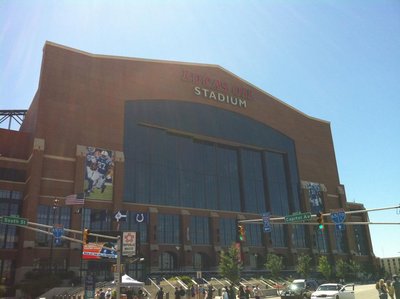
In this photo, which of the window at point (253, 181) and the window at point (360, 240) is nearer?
the window at point (253, 181)

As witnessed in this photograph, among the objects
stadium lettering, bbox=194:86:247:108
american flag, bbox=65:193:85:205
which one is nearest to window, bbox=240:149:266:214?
stadium lettering, bbox=194:86:247:108

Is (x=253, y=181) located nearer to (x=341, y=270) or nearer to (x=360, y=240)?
(x=341, y=270)

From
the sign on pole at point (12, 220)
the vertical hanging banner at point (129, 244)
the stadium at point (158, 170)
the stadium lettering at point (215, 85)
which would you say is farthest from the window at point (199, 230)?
the sign on pole at point (12, 220)

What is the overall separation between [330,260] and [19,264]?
6328 centimetres

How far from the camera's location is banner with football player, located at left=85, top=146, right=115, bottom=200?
62.9m

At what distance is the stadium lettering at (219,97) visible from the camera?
81.8 metres

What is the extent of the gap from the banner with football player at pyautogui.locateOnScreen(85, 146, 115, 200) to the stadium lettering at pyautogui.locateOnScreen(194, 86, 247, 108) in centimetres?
2465

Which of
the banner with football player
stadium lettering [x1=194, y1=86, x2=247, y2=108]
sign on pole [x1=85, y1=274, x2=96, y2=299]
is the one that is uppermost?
stadium lettering [x1=194, y1=86, x2=247, y2=108]

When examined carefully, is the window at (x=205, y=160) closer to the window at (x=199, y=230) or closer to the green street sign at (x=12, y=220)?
the window at (x=199, y=230)

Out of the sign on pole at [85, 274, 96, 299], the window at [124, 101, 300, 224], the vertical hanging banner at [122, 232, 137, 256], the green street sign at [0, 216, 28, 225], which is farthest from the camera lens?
the window at [124, 101, 300, 224]

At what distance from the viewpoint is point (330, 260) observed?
3467 inches

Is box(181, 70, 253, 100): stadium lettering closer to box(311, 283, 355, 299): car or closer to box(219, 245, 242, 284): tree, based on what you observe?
box(219, 245, 242, 284): tree

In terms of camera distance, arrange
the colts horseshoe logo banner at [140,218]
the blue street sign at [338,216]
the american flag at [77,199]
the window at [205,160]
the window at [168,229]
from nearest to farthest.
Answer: the blue street sign at [338,216]
the american flag at [77,199]
the colts horseshoe logo banner at [140,218]
the window at [168,229]
the window at [205,160]

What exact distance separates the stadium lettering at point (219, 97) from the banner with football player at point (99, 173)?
24.7 m
